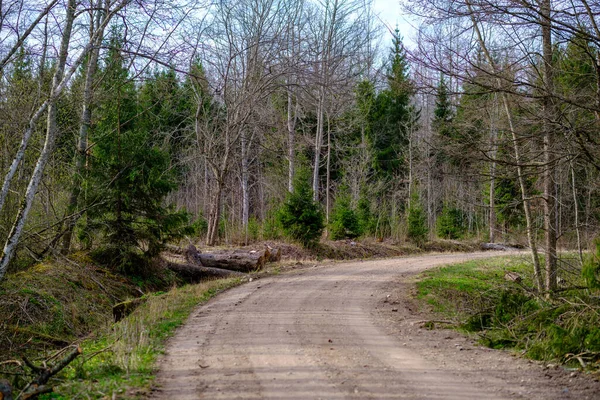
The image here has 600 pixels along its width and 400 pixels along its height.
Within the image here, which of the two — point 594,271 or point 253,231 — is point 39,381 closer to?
point 594,271

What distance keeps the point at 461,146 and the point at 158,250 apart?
9.67 meters

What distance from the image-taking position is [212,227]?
24547mm

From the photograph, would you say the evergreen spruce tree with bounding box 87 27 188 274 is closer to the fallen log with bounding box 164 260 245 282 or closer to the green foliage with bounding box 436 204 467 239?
the fallen log with bounding box 164 260 245 282

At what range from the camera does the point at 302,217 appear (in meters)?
24.5

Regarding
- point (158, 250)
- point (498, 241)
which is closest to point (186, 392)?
point (158, 250)

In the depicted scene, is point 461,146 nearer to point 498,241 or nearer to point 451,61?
point 451,61

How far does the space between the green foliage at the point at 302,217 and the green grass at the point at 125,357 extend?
13178mm

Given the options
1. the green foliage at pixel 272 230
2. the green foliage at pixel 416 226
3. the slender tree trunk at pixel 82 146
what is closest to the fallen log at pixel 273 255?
the green foliage at pixel 272 230

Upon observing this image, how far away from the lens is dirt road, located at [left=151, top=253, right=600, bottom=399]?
5816 mm

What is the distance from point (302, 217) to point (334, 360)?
17559 millimetres

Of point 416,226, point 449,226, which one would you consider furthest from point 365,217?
point 449,226

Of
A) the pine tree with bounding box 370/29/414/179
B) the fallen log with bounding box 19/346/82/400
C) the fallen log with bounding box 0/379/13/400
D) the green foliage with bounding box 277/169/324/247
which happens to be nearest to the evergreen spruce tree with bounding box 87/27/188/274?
the green foliage with bounding box 277/169/324/247

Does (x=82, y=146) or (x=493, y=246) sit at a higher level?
(x=82, y=146)

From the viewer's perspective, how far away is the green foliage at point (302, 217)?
24.7m
